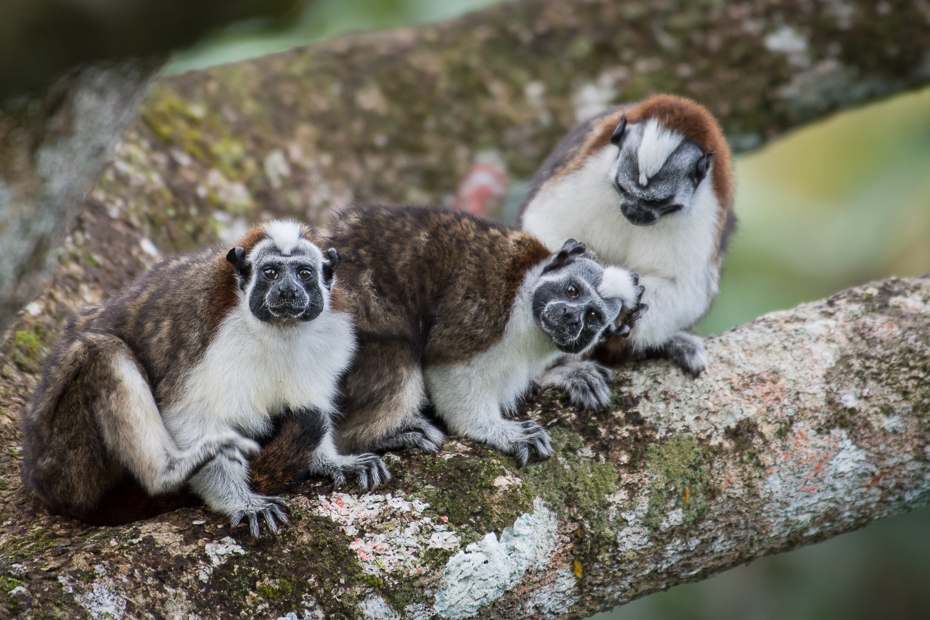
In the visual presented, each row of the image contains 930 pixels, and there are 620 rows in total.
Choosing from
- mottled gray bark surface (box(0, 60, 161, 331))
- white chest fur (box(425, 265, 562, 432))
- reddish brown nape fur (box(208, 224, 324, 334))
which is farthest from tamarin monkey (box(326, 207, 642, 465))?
mottled gray bark surface (box(0, 60, 161, 331))

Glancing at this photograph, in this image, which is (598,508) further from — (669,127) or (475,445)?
(669,127)

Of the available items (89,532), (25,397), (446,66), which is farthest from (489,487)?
(446,66)

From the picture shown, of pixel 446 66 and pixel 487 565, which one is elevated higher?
pixel 446 66

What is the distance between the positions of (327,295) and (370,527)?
1.16 metres

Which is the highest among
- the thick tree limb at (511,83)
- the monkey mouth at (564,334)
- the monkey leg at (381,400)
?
the thick tree limb at (511,83)

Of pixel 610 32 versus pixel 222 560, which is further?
pixel 610 32

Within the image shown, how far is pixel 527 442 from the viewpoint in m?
3.95

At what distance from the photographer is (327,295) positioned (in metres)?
3.99

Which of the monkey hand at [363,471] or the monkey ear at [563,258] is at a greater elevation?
the monkey ear at [563,258]

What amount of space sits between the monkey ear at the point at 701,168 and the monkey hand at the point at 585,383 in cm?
135

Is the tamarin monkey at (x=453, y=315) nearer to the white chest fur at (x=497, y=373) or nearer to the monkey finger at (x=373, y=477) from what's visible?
the white chest fur at (x=497, y=373)

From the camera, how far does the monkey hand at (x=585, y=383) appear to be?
415cm

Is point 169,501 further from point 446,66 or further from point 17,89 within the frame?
point 446,66

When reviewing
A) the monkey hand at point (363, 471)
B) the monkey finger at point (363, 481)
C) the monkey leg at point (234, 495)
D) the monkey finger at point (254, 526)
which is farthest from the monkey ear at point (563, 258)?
the monkey finger at point (254, 526)
